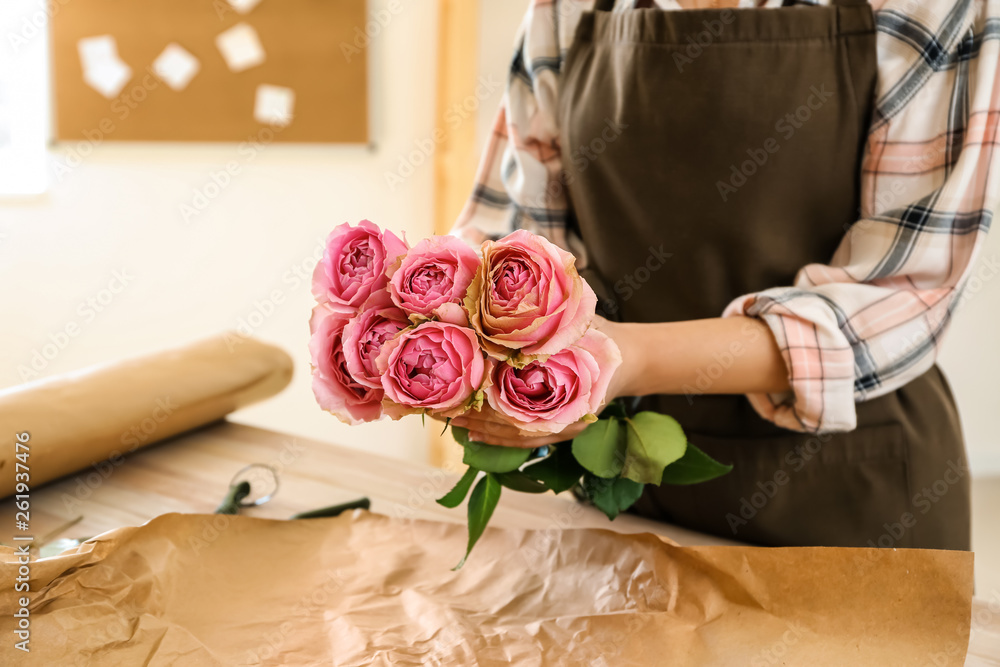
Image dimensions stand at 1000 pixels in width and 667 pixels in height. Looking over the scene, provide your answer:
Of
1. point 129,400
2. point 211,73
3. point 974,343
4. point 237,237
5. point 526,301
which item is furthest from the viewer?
point 237,237

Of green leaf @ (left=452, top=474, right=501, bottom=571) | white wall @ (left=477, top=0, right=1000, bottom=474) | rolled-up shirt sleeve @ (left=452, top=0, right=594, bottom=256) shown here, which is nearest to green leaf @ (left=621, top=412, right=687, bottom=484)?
green leaf @ (left=452, top=474, right=501, bottom=571)

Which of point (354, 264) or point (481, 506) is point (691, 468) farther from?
point (354, 264)

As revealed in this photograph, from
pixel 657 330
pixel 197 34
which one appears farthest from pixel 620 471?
pixel 197 34

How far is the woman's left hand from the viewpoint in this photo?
61 centimetres

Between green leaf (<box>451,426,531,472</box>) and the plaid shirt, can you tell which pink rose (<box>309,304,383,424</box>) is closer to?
green leaf (<box>451,426,531,472</box>)

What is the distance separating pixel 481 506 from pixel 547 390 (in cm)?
21

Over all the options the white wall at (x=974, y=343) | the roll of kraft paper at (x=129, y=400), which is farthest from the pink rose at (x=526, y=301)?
the white wall at (x=974, y=343)

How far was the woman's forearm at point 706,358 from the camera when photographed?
736 mm

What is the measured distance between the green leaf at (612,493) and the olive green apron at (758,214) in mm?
216

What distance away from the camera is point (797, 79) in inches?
33.9

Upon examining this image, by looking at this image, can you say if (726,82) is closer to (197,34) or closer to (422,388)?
(422,388)

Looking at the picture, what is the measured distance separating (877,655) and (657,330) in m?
0.32

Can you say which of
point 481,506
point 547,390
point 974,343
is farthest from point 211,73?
point 974,343

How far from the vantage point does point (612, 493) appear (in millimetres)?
716
